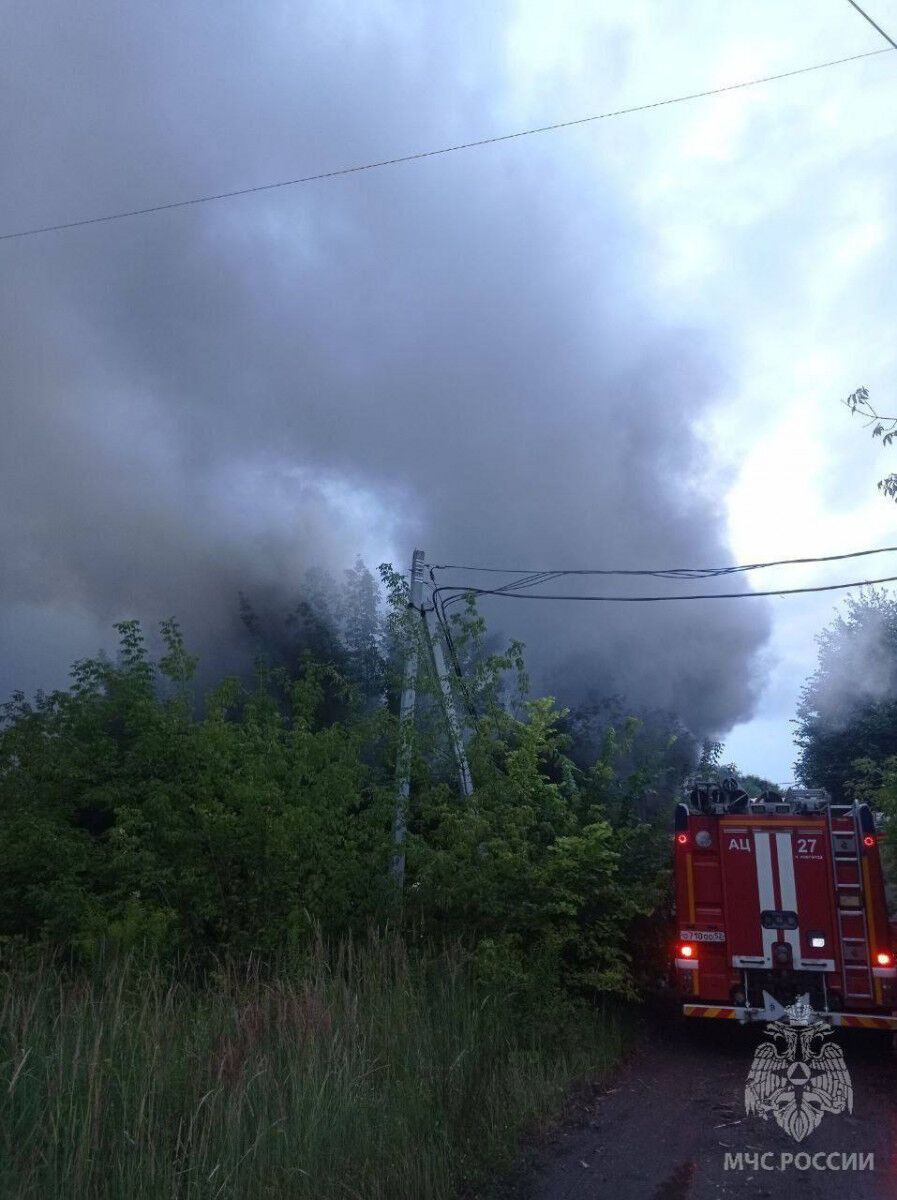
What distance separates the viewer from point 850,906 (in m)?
10.0

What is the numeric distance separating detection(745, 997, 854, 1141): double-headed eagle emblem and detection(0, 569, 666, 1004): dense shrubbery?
162 cm

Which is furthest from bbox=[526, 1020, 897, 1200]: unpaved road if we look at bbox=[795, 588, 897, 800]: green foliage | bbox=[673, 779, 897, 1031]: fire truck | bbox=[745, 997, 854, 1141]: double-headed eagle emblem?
bbox=[795, 588, 897, 800]: green foliage

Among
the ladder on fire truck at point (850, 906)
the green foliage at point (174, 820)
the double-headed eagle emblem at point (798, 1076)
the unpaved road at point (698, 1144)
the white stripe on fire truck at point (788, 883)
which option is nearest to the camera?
the unpaved road at point (698, 1144)

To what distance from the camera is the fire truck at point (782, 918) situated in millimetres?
9812

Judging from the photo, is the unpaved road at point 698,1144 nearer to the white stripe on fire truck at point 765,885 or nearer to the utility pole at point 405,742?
the white stripe on fire truck at point 765,885

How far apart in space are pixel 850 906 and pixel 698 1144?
4.28 metres

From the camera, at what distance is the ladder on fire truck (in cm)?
976

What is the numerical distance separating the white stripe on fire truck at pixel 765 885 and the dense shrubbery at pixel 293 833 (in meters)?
1.22

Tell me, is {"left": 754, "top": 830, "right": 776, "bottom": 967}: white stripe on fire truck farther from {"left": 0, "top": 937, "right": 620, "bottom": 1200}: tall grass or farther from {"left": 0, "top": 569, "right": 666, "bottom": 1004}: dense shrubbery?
{"left": 0, "top": 937, "right": 620, "bottom": 1200}: tall grass

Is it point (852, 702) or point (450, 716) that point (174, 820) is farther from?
point (852, 702)

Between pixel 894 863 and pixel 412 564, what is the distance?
756cm

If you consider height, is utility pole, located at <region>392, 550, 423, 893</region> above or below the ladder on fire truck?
above

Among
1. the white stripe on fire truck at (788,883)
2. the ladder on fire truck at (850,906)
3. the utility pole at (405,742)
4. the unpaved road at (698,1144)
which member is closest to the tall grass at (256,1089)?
the unpaved road at (698,1144)

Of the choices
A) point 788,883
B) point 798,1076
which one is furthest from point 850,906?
point 798,1076
